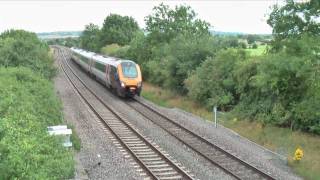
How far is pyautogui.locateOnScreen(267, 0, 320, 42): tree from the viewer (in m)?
21.7

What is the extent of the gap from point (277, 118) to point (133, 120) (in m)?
7.92

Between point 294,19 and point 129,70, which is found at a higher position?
point 294,19

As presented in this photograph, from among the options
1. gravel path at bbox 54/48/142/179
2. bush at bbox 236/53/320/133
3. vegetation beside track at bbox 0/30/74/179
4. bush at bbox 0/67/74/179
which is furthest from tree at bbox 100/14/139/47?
bush at bbox 0/67/74/179

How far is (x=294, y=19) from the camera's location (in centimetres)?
2220

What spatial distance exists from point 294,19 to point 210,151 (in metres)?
7.70

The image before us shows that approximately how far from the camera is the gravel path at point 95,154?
52.0 ft

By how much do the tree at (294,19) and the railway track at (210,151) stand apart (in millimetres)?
6399

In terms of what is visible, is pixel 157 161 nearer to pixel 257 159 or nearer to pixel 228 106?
pixel 257 159

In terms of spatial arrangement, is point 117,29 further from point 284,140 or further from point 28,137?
point 28,137

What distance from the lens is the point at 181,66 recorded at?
3553 cm

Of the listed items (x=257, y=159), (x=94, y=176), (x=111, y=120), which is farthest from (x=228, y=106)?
(x=94, y=176)

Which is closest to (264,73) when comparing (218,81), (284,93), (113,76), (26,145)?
(284,93)

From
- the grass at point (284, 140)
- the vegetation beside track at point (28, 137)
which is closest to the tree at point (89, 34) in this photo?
the grass at point (284, 140)

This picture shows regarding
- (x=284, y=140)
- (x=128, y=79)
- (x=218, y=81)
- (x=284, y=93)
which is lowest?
(x=284, y=140)
